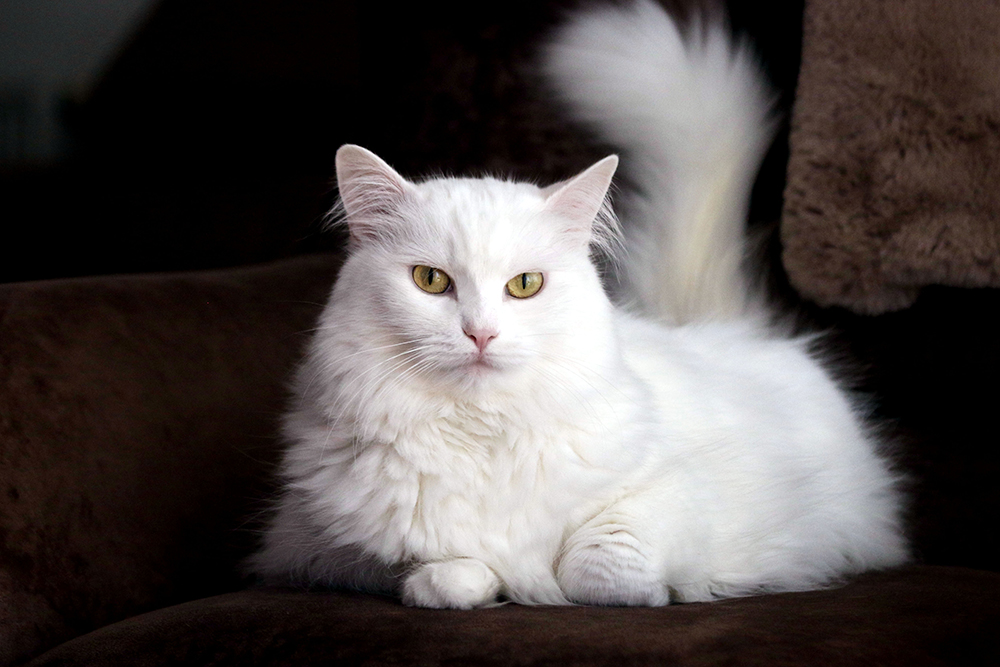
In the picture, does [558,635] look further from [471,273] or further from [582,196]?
[582,196]

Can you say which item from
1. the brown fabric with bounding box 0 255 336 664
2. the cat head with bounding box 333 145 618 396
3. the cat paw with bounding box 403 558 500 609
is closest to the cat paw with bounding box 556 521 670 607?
the cat paw with bounding box 403 558 500 609

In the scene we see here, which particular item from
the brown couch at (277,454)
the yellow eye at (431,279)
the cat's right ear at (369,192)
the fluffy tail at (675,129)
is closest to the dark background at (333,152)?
the brown couch at (277,454)

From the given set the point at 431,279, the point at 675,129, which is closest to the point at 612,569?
the point at 431,279

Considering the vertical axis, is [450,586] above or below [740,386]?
below

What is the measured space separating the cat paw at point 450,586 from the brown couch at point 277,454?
29 mm

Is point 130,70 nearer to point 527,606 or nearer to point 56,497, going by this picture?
point 56,497

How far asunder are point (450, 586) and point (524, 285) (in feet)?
1.28

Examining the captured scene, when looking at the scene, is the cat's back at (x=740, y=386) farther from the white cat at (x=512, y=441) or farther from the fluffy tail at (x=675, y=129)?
the fluffy tail at (x=675, y=129)

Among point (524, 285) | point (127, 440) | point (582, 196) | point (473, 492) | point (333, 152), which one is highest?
point (333, 152)

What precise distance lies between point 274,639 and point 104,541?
1.34 feet

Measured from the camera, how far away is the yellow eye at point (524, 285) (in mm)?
1077

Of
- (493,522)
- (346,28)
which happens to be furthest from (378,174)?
(346,28)

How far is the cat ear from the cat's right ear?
202 millimetres

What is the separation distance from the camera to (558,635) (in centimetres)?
87
